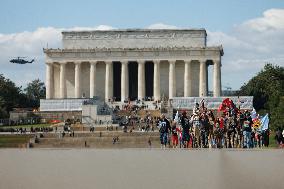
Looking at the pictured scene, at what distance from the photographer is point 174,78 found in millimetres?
94375

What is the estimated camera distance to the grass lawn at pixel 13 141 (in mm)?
49287

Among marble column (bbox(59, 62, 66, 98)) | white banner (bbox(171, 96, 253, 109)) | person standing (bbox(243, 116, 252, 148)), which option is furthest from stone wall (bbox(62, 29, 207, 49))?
person standing (bbox(243, 116, 252, 148))

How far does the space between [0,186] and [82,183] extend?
4.69 ft

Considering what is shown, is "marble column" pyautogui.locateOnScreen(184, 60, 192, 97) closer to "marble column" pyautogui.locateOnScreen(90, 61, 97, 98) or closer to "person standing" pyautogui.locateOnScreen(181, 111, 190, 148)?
"marble column" pyautogui.locateOnScreen(90, 61, 97, 98)

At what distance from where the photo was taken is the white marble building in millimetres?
92812

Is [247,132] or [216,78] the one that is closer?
[247,132]

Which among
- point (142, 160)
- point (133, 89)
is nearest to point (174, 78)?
point (133, 89)

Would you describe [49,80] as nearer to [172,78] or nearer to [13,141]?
[172,78]

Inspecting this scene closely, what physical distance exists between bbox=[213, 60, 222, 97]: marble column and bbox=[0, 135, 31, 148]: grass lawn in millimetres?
43505

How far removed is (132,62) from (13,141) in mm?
46848

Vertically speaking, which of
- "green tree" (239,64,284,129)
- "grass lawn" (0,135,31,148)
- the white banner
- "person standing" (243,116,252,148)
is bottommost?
"grass lawn" (0,135,31,148)

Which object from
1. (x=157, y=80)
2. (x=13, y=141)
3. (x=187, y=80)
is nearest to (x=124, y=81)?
(x=157, y=80)

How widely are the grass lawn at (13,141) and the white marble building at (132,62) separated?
39.9 meters

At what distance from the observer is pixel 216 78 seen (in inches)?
3669
